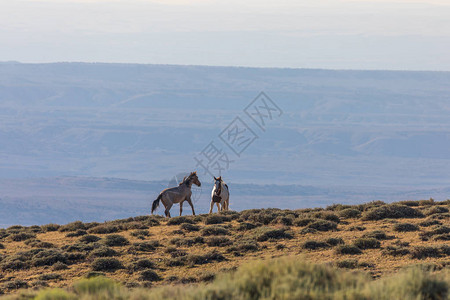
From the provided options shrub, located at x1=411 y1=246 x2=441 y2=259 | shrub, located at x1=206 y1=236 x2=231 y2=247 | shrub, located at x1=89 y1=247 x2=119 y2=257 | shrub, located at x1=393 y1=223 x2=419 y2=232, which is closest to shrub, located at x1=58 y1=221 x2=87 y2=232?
shrub, located at x1=89 y1=247 x2=119 y2=257

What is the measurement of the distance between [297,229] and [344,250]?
13.2 ft

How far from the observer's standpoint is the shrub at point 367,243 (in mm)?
17438

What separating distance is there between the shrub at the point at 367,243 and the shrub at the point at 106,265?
6.01m

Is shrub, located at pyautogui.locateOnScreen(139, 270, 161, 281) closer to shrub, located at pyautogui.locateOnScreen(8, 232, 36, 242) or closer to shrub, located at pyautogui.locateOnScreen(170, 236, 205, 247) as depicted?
shrub, located at pyautogui.locateOnScreen(170, 236, 205, 247)

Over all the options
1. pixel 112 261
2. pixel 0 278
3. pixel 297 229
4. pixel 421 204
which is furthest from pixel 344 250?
pixel 421 204

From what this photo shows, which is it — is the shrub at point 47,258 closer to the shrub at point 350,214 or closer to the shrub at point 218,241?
the shrub at point 218,241

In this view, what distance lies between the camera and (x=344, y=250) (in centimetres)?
1681

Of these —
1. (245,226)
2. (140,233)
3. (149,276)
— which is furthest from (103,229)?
(149,276)

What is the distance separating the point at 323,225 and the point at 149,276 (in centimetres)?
690

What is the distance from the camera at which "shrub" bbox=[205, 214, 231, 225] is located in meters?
23.0

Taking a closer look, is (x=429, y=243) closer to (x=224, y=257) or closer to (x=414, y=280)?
(x=224, y=257)

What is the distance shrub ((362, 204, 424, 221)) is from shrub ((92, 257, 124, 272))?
8885 millimetres

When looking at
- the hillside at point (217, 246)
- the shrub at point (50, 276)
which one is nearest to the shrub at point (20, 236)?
the hillside at point (217, 246)

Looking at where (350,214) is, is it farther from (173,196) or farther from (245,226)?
(173,196)
